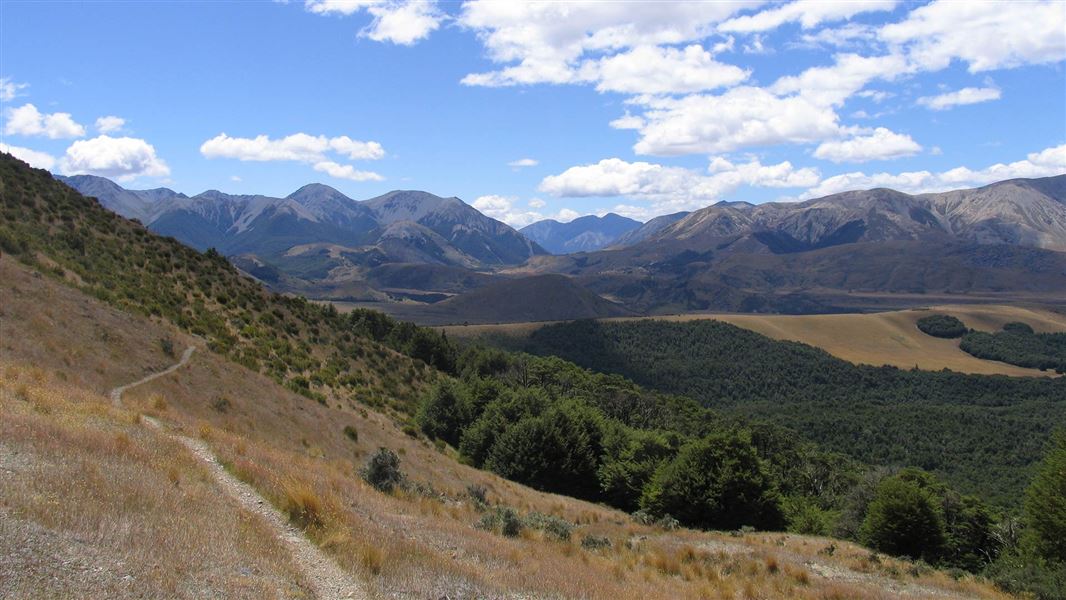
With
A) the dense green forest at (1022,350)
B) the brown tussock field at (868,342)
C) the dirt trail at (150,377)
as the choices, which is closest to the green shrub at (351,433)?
the dirt trail at (150,377)

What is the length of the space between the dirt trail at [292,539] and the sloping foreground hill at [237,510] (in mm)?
137

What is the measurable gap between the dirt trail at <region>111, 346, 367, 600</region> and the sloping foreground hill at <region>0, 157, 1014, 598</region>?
0.45ft

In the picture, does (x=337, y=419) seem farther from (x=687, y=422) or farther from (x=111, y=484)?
(x=687, y=422)

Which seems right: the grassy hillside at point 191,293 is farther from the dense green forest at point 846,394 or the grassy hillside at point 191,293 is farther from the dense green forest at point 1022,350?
the dense green forest at point 1022,350

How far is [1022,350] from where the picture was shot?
190 m

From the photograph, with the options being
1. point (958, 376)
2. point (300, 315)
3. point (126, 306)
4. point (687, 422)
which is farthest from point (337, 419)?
point (958, 376)

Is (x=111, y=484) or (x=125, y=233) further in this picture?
(x=125, y=233)

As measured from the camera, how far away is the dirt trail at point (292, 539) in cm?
889

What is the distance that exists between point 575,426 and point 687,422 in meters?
32.5

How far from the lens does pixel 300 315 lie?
55250mm

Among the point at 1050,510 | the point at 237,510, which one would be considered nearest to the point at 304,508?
the point at 237,510

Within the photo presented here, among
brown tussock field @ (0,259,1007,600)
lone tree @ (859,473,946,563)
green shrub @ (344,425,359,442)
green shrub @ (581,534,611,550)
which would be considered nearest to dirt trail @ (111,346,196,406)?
brown tussock field @ (0,259,1007,600)

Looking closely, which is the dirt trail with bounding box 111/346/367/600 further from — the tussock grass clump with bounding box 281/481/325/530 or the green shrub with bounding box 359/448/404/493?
the green shrub with bounding box 359/448/404/493

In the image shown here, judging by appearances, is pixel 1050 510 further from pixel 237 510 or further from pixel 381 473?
pixel 237 510
